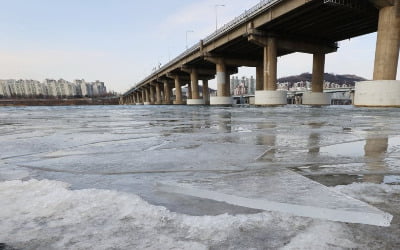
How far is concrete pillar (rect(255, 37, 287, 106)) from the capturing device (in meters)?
32.6

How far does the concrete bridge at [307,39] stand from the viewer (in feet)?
69.1

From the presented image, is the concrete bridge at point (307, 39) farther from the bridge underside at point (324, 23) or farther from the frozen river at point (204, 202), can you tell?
the frozen river at point (204, 202)

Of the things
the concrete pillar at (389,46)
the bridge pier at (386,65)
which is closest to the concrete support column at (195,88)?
the bridge pier at (386,65)

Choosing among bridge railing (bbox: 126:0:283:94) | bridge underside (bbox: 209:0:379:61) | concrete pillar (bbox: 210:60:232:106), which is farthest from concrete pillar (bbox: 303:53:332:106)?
concrete pillar (bbox: 210:60:232:106)

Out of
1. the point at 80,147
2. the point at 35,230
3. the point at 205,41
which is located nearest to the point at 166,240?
the point at 35,230

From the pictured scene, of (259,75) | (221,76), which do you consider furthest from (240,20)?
(259,75)

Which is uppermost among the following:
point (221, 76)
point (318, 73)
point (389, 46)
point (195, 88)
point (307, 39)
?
point (307, 39)

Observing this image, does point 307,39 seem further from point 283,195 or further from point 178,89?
point 178,89

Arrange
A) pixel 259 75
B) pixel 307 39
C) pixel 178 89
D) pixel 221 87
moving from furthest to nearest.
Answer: pixel 178 89, pixel 259 75, pixel 221 87, pixel 307 39

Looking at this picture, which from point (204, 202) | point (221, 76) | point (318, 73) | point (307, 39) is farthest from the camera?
point (221, 76)

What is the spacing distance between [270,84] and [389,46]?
556 inches

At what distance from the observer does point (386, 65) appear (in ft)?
68.9

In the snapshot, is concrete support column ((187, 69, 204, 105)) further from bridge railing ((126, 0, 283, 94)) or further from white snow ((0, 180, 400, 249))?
white snow ((0, 180, 400, 249))

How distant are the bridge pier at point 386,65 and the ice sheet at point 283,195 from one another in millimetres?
23627
